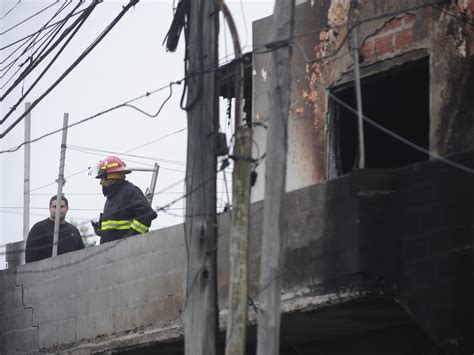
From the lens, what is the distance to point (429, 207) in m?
11.5

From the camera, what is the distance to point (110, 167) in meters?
15.6

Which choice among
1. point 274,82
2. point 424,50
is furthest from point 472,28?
Result: point 274,82

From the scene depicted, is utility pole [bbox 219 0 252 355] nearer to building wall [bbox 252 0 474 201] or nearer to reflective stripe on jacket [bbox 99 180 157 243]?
building wall [bbox 252 0 474 201]

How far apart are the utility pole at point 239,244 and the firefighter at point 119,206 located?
4.25m

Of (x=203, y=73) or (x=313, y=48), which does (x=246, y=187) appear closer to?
(x=203, y=73)

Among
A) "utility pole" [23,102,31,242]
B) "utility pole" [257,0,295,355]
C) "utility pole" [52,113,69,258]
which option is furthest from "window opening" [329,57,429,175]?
"utility pole" [23,102,31,242]

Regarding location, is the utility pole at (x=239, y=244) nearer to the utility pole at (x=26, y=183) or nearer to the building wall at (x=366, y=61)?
the building wall at (x=366, y=61)

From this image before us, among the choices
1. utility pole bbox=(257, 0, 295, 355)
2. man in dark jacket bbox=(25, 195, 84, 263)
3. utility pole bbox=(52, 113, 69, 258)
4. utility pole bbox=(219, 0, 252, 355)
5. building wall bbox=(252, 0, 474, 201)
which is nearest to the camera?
utility pole bbox=(257, 0, 295, 355)

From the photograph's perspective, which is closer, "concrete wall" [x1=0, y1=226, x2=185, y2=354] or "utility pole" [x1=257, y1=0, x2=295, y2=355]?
"utility pole" [x1=257, y1=0, x2=295, y2=355]

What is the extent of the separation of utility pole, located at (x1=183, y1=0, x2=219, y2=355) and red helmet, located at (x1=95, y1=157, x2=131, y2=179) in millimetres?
4145

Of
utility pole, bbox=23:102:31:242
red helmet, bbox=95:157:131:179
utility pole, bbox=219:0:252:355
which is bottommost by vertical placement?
utility pole, bbox=219:0:252:355

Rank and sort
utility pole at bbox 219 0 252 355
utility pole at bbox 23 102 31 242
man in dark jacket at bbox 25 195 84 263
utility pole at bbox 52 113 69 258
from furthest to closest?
utility pole at bbox 23 102 31 242 < man in dark jacket at bbox 25 195 84 263 < utility pole at bbox 52 113 69 258 < utility pole at bbox 219 0 252 355

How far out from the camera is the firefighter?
49.9 ft

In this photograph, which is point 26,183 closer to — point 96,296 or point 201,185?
point 96,296
